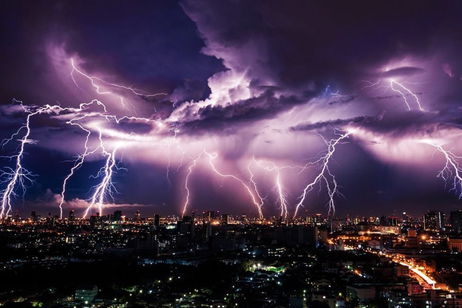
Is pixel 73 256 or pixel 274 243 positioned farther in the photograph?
pixel 274 243

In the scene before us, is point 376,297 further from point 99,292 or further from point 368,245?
point 368,245

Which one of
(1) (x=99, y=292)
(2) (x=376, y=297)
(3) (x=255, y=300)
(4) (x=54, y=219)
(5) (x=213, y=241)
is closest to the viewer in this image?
(3) (x=255, y=300)

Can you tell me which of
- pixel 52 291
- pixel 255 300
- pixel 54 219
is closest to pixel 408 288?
pixel 255 300

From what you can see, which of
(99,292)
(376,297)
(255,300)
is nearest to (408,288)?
(376,297)

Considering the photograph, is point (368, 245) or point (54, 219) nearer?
point (368, 245)

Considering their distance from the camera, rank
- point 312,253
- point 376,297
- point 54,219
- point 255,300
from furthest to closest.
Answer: point 54,219
point 312,253
point 376,297
point 255,300

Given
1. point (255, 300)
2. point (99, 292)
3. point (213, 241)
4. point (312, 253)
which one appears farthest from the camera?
point (213, 241)

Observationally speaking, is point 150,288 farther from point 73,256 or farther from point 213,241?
point 213,241

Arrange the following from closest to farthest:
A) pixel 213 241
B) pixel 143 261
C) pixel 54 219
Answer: pixel 143 261 < pixel 213 241 < pixel 54 219
